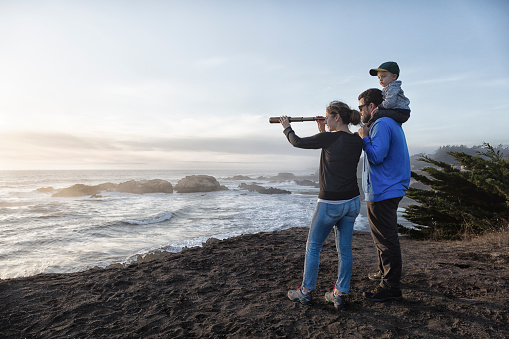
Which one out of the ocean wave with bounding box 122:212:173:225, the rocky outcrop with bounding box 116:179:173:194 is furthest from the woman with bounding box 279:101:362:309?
the rocky outcrop with bounding box 116:179:173:194

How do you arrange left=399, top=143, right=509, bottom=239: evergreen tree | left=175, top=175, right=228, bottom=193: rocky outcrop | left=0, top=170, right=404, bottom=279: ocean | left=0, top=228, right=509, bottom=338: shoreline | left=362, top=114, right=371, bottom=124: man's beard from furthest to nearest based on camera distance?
1. left=175, top=175, right=228, bottom=193: rocky outcrop
2. left=0, top=170, right=404, bottom=279: ocean
3. left=399, top=143, right=509, bottom=239: evergreen tree
4. left=362, top=114, right=371, bottom=124: man's beard
5. left=0, top=228, right=509, bottom=338: shoreline

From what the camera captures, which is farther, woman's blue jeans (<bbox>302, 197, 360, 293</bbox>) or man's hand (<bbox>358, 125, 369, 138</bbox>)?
man's hand (<bbox>358, 125, 369, 138</bbox>)

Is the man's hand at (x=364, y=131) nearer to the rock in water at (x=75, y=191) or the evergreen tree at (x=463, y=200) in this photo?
the evergreen tree at (x=463, y=200)

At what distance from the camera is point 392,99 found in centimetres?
278

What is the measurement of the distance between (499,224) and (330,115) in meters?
5.64

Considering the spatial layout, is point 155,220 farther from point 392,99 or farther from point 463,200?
A: point 392,99

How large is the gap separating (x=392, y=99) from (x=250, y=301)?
2.77 metres

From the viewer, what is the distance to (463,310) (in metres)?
2.67

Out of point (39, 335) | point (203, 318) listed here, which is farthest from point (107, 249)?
point (203, 318)

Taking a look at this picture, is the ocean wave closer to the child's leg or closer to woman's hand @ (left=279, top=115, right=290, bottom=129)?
woman's hand @ (left=279, top=115, right=290, bottom=129)

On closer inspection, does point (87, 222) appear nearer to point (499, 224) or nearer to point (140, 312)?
point (140, 312)

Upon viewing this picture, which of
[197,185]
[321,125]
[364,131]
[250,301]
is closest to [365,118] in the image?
[364,131]

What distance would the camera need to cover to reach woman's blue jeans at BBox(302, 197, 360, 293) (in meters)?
2.62

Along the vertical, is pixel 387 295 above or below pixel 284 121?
below
